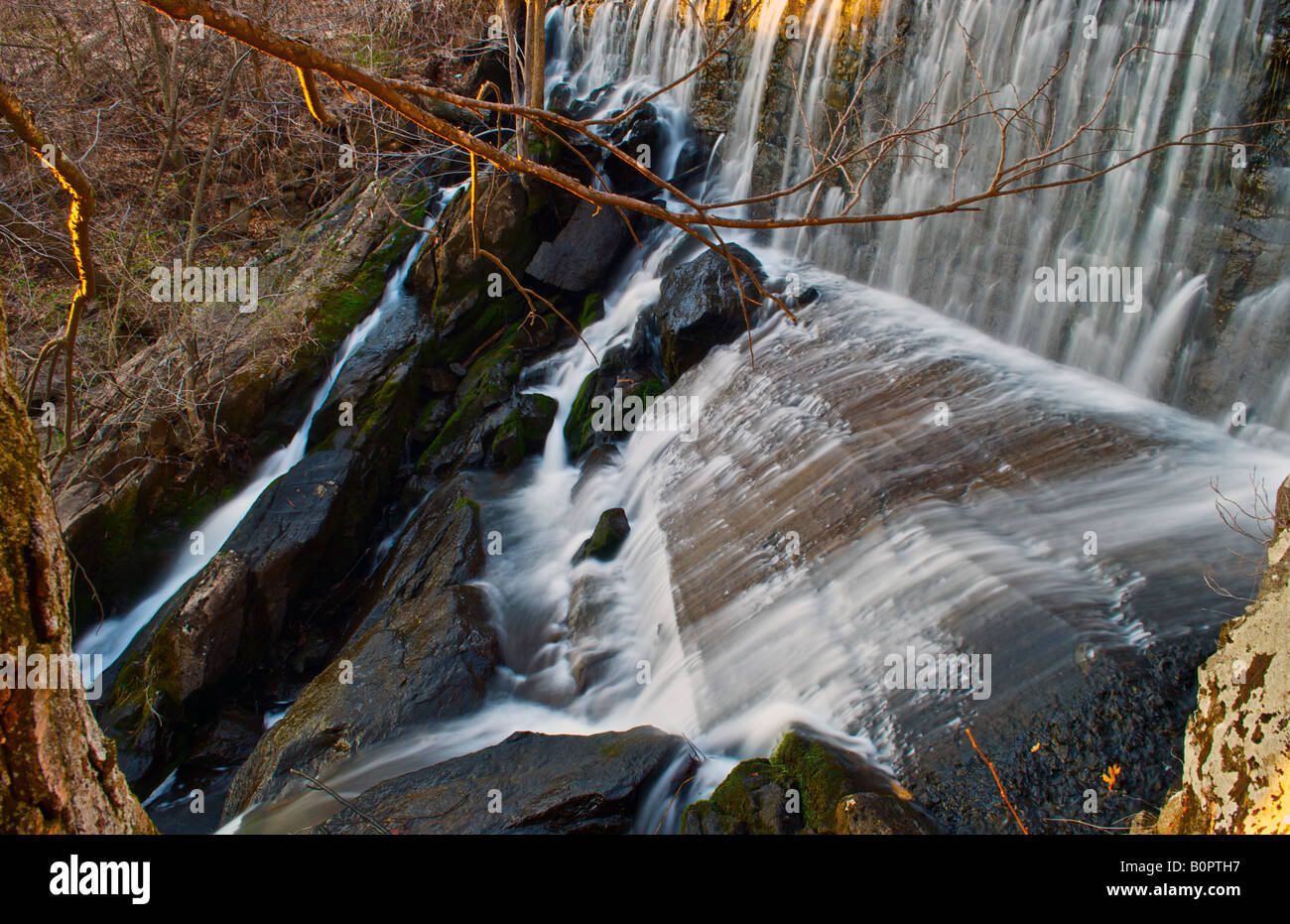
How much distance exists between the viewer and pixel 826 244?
921 centimetres

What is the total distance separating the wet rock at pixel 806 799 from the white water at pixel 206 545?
6060mm

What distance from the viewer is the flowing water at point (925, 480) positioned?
420 centimetres

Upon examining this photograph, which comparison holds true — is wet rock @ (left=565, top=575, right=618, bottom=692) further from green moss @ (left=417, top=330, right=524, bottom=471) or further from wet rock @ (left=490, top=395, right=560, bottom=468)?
green moss @ (left=417, top=330, right=524, bottom=471)

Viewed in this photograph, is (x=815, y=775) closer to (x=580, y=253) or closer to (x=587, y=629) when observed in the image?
(x=587, y=629)

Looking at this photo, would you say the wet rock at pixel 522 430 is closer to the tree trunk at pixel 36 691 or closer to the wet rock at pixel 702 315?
the wet rock at pixel 702 315

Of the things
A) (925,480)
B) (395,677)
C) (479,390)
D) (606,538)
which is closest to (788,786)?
(925,480)

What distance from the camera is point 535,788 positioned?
4078 millimetres

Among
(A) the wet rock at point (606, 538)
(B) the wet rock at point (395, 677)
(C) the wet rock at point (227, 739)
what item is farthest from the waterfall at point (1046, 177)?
(C) the wet rock at point (227, 739)

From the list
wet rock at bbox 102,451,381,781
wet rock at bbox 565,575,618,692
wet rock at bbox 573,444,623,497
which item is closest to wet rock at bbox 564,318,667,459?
wet rock at bbox 573,444,623,497

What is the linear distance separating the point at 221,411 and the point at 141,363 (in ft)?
4.01

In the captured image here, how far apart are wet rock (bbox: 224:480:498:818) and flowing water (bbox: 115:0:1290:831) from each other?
0.20 meters

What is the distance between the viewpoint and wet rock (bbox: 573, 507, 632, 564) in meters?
6.73

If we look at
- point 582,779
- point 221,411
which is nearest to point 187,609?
point 221,411
